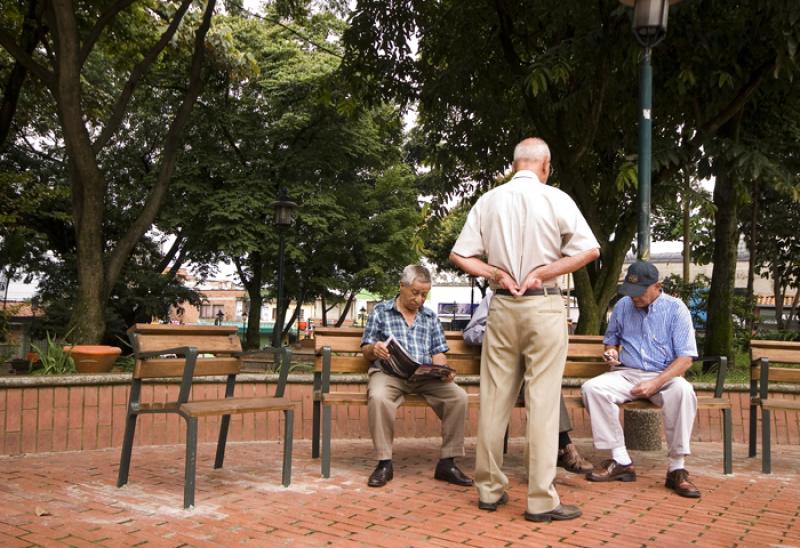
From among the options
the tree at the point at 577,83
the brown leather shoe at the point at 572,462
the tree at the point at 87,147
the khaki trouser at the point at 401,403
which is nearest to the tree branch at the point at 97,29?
the tree at the point at 87,147

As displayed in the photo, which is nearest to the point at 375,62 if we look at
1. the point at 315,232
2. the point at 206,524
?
the point at 206,524

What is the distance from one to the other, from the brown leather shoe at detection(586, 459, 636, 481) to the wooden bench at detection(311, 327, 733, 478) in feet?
1.29

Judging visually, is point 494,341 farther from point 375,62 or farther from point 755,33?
point 375,62

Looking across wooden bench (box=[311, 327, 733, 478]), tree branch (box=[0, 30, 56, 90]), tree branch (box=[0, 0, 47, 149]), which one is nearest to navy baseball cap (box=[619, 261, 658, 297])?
wooden bench (box=[311, 327, 733, 478])

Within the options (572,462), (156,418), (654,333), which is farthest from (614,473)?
(156,418)

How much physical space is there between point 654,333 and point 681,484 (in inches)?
39.6

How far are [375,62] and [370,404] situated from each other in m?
6.82

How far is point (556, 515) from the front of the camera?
389 cm

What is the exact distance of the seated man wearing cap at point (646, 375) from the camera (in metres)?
4.78

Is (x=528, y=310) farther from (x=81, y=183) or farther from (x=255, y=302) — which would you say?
(x=255, y=302)

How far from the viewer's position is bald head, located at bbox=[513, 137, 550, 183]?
13.5ft

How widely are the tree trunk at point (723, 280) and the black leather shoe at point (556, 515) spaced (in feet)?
19.8

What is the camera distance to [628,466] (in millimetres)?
4910

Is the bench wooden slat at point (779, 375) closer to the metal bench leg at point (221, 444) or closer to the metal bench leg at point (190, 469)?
the metal bench leg at point (221, 444)
